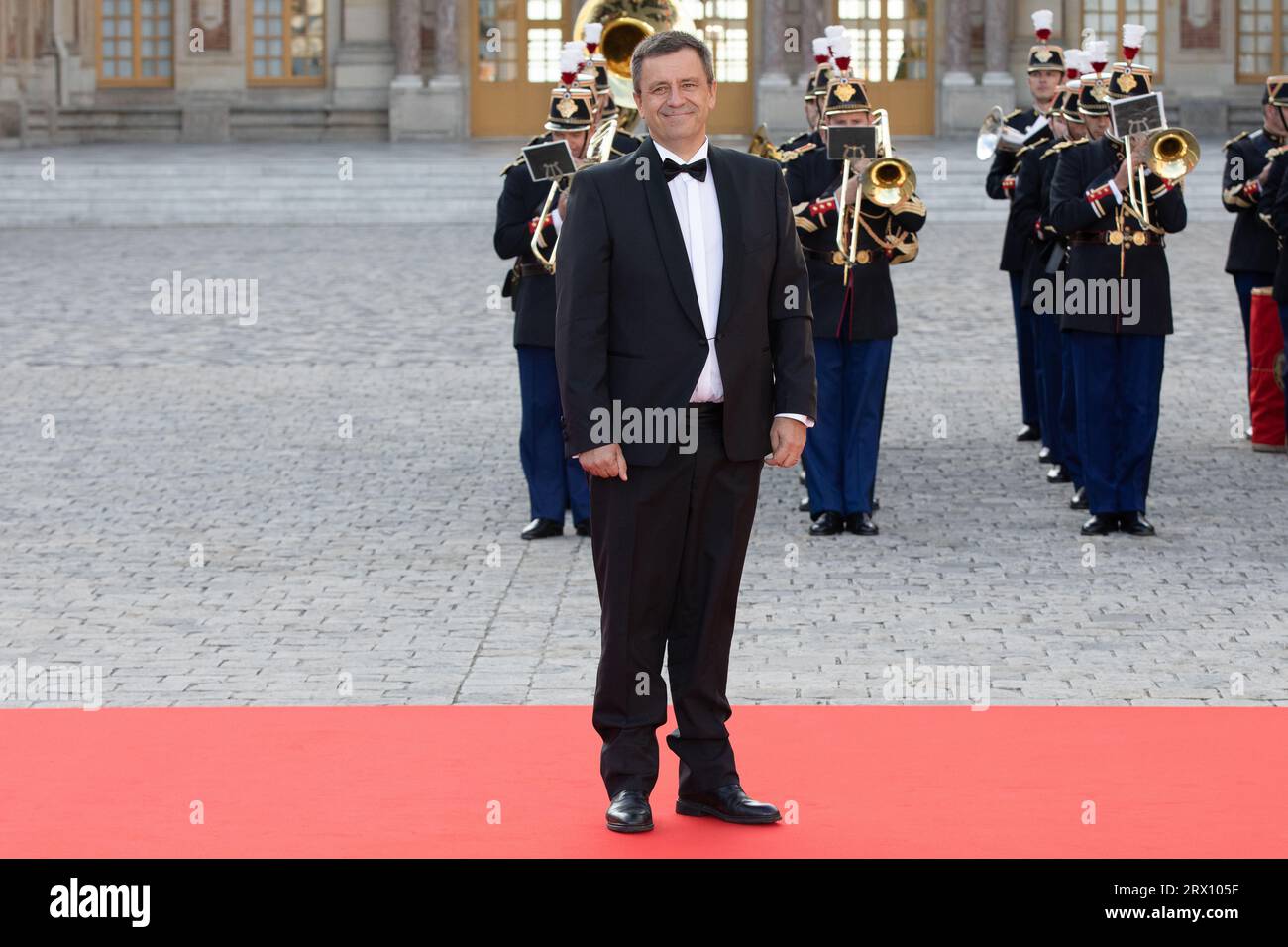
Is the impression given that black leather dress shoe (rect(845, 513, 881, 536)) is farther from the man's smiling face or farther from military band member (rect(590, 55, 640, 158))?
the man's smiling face

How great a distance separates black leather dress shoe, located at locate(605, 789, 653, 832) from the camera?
5.20 m

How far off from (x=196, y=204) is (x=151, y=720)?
21.0 metres

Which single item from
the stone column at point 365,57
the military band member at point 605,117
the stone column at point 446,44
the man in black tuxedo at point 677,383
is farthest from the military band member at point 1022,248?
the stone column at point 365,57

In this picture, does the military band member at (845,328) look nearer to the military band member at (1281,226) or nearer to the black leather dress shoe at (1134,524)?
the black leather dress shoe at (1134,524)

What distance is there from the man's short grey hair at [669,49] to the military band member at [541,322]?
13.8 feet

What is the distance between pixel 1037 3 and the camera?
34031 mm

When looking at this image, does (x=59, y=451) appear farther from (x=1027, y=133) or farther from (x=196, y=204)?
(x=196, y=204)

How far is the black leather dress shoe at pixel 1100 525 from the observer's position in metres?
9.49

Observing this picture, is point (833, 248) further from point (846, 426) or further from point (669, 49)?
point (669, 49)

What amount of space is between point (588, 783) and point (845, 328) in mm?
4483

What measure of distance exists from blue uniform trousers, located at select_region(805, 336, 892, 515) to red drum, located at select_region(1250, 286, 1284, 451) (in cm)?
283

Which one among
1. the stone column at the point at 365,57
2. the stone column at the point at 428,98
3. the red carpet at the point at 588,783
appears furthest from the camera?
the stone column at the point at 365,57

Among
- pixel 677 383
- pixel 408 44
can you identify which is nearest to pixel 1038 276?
pixel 677 383
